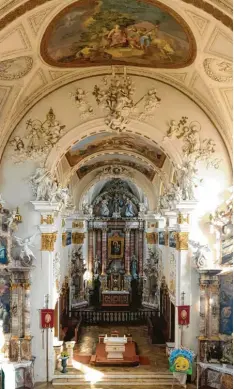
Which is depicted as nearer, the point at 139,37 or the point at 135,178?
the point at 139,37

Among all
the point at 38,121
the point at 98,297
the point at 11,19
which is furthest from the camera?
the point at 98,297

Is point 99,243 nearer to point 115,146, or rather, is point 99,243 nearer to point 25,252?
point 115,146

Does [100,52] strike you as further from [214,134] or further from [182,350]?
[182,350]

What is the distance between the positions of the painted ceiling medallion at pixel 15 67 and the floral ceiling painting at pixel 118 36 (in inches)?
24.0

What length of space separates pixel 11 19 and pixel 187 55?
5.77 metres

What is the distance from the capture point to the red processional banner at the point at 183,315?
Result: 1817cm

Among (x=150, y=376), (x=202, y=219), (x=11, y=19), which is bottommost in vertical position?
(x=150, y=376)

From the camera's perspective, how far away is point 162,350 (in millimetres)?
23219

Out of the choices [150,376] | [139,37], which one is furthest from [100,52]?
[150,376]

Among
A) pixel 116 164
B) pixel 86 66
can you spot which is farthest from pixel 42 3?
pixel 116 164

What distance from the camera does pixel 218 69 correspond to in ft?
51.3

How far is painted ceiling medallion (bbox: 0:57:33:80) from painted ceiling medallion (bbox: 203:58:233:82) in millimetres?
5617

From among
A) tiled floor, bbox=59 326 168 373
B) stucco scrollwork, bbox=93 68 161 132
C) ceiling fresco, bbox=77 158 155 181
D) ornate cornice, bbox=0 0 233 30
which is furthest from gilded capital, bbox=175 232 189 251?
ceiling fresco, bbox=77 158 155 181

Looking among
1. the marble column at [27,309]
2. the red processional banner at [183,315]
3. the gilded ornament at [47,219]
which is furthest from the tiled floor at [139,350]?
the gilded ornament at [47,219]
